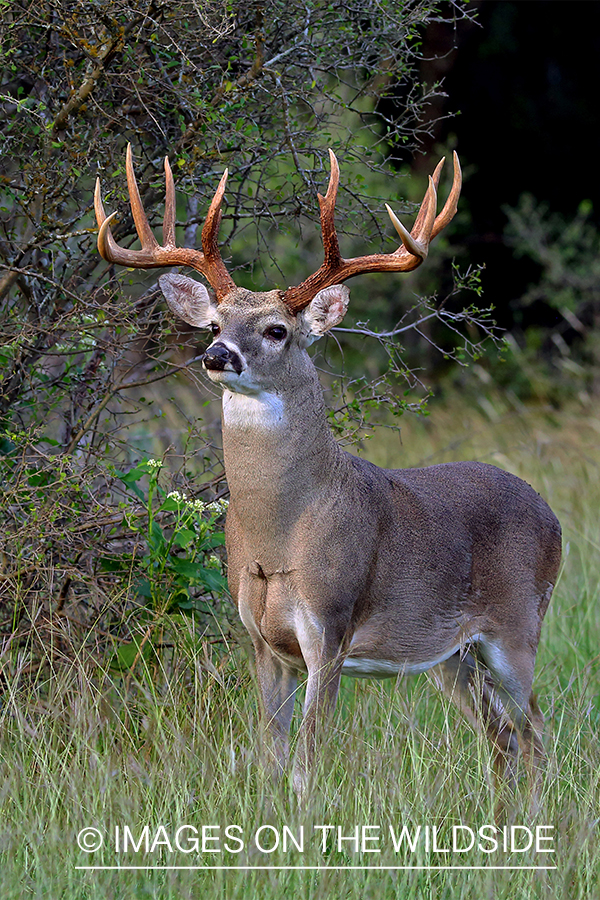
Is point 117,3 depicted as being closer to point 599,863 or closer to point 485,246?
point 599,863

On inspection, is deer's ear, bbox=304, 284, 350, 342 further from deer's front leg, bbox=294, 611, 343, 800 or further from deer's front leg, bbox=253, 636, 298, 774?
deer's front leg, bbox=253, 636, 298, 774

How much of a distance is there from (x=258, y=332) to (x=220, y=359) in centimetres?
29

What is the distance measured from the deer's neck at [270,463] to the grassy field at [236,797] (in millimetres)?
589

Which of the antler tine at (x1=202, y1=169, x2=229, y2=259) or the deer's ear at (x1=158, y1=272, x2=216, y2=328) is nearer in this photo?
the antler tine at (x1=202, y1=169, x2=229, y2=259)

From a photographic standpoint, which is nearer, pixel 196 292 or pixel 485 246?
pixel 196 292

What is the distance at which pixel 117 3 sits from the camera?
13.3ft

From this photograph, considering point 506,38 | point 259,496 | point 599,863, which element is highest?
point 259,496

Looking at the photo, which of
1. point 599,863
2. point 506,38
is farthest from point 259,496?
point 506,38

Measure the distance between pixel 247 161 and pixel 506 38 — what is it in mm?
12526

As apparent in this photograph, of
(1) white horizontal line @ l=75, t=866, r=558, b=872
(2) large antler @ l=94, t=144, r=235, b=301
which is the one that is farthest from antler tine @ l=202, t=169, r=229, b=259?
(1) white horizontal line @ l=75, t=866, r=558, b=872

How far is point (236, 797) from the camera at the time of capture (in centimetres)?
332

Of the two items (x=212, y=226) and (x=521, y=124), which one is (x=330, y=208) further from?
(x=521, y=124)

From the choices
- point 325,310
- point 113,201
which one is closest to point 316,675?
point 325,310

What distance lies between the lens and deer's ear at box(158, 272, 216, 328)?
398 centimetres
